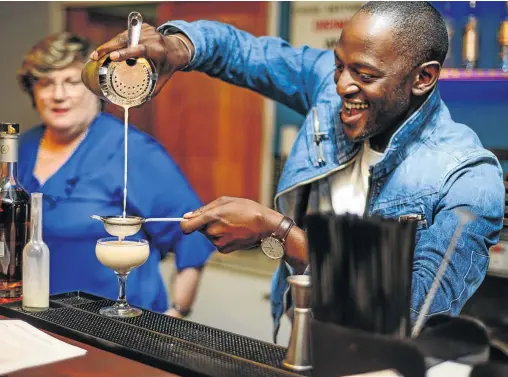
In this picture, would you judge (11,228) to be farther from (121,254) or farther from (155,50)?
(155,50)

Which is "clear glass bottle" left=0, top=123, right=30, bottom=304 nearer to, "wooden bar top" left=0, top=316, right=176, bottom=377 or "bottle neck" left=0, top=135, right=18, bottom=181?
"bottle neck" left=0, top=135, right=18, bottom=181

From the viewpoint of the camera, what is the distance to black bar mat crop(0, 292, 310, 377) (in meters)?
1.42

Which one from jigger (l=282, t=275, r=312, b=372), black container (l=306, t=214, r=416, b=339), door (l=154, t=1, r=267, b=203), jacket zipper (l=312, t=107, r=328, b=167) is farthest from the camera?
door (l=154, t=1, r=267, b=203)

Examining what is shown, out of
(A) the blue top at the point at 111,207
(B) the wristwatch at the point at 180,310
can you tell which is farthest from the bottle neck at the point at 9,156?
(B) the wristwatch at the point at 180,310

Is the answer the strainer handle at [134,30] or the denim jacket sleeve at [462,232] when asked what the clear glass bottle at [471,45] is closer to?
the denim jacket sleeve at [462,232]

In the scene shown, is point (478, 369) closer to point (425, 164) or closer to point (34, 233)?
point (425, 164)

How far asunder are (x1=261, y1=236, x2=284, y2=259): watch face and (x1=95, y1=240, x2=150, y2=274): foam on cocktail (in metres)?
0.44

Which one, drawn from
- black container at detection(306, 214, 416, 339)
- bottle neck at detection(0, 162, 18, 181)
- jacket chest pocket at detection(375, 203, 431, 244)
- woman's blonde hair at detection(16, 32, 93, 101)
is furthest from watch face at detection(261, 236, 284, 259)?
woman's blonde hair at detection(16, 32, 93, 101)

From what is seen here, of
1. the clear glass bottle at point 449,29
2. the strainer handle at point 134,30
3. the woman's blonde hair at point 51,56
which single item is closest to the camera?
the strainer handle at point 134,30

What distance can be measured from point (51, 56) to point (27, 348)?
6.59ft

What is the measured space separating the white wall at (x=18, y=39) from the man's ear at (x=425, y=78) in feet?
6.30

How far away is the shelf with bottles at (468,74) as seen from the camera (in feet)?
7.00

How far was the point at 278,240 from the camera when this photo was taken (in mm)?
2115

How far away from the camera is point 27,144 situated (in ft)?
10.6
